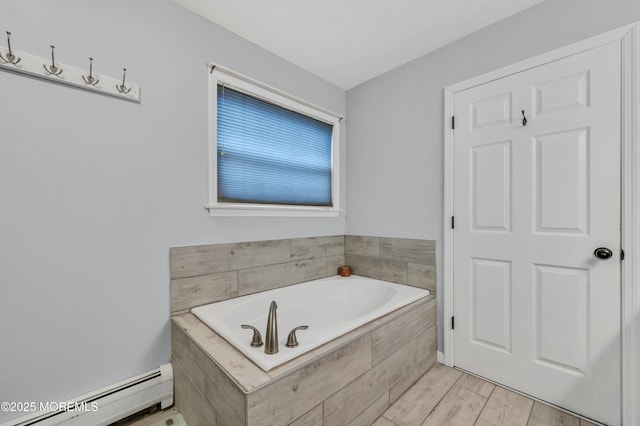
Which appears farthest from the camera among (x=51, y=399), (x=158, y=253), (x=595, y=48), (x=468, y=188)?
(x=468, y=188)

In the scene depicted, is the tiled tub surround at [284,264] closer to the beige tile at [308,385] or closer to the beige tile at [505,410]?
the beige tile at [505,410]

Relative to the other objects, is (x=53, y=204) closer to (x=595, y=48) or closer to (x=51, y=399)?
(x=51, y=399)

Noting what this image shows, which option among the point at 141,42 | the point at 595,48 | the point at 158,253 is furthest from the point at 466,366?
the point at 141,42

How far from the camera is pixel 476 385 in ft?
5.87

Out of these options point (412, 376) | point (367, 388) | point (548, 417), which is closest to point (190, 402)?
point (367, 388)

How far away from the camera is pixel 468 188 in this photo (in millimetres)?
1931

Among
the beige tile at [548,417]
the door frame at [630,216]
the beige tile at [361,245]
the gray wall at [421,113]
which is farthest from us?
the beige tile at [361,245]

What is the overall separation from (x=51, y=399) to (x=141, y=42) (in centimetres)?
195

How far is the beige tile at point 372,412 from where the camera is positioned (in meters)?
1.37

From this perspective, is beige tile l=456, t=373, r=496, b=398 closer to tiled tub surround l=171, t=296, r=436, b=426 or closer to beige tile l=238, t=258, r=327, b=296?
tiled tub surround l=171, t=296, r=436, b=426

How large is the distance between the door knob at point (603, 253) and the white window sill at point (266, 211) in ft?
6.02

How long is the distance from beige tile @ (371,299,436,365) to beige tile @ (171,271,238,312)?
104 cm

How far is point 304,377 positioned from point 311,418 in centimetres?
19

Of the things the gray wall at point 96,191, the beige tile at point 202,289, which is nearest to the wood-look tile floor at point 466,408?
the beige tile at point 202,289
